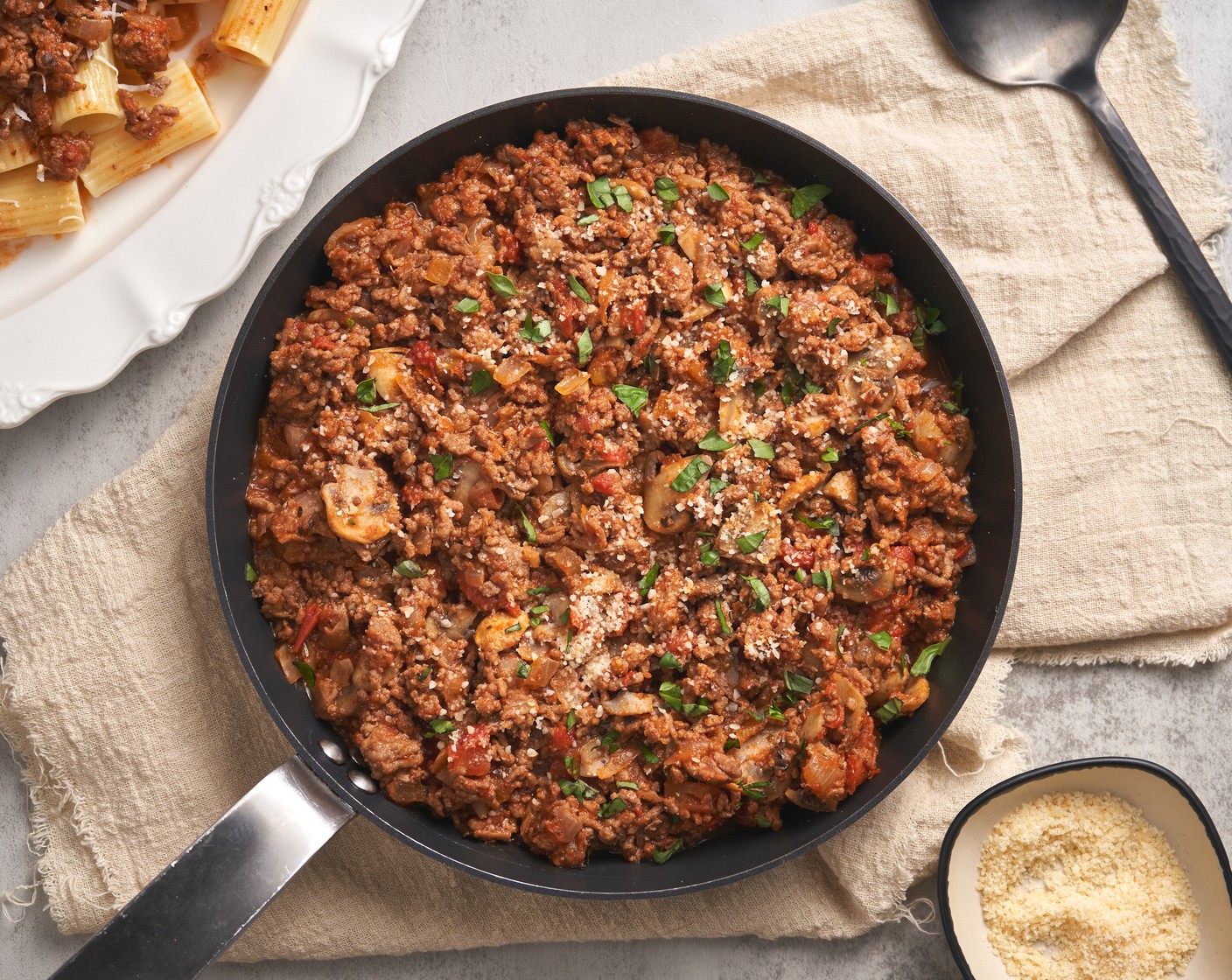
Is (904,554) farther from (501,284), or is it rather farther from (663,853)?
(501,284)

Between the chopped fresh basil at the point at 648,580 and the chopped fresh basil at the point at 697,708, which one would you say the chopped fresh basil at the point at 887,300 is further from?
the chopped fresh basil at the point at 697,708

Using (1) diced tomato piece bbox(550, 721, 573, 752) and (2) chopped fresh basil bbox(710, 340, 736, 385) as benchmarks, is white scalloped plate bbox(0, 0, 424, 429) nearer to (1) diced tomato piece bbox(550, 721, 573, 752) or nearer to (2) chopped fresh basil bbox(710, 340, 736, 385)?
(2) chopped fresh basil bbox(710, 340, 736, 385)

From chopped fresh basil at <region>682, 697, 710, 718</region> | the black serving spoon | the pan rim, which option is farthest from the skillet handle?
the black serving spoon

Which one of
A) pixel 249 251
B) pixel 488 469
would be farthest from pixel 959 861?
pixel 249 251

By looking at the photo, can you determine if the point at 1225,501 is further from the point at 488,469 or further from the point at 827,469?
the point at 488,469

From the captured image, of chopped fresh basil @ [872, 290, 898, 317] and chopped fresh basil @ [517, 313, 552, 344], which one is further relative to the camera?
chopped fresh basil @ [872, 290, 898, 317]

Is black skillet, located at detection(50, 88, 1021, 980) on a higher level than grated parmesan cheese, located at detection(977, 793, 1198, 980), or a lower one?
higher
